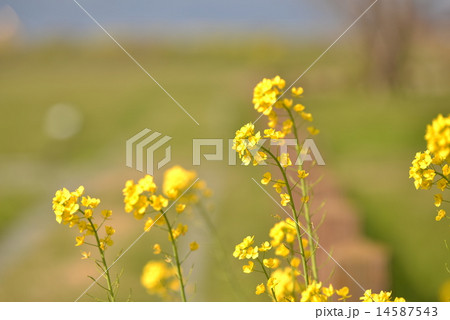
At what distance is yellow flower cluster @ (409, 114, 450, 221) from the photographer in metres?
0.58

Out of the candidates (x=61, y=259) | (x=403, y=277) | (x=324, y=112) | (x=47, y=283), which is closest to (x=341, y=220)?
(x=403, y=277)

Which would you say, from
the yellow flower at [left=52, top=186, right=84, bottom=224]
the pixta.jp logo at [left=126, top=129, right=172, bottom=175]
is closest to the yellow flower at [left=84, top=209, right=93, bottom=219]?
the yellow flower at [left=52, top=186, right=84, bottom=224]

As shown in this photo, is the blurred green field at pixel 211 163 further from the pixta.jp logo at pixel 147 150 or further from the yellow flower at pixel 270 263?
the pixta.jp logo at pixel 147 150

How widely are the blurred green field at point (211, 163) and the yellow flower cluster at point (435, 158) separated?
0.37 meters

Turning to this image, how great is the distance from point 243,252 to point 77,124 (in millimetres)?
13149

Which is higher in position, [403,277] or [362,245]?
[362,245]

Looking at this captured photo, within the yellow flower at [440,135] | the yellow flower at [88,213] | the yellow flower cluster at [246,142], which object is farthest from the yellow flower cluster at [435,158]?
the yellow flower at [88,213]

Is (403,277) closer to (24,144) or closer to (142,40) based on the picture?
(24,144)

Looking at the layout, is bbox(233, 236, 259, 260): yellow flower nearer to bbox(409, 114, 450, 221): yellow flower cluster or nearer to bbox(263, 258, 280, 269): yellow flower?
bbox(263, 258, 280, 269): yellow flower

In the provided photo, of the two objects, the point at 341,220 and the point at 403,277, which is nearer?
the point at 341,220

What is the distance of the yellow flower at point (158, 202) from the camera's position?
69cm

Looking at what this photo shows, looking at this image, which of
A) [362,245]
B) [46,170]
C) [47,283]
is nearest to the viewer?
[362,245]

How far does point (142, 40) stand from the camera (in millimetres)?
17875

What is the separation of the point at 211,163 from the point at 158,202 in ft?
24.8
